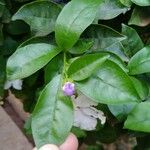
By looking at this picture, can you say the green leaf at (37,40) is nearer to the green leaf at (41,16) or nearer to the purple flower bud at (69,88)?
the green leaf at (41,16)

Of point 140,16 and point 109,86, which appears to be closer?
point 109,86

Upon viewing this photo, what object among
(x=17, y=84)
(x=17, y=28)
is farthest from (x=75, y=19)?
(x=17, y=84)

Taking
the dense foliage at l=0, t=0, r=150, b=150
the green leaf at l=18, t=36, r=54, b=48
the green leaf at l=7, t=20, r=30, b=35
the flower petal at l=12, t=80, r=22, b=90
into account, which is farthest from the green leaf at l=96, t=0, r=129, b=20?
the flower petal at l=12, t=80, r=22, b=90

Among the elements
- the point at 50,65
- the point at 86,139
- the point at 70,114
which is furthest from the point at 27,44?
the point at 86,139

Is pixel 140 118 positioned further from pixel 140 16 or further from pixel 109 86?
pixel 140 16

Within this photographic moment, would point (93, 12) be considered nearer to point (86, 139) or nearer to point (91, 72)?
point (91, 72)

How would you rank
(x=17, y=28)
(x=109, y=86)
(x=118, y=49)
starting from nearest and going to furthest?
(x=109, y=86), (x=118, y=49), (x=17, y=28)

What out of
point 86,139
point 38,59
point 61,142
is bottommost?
point 86,139
